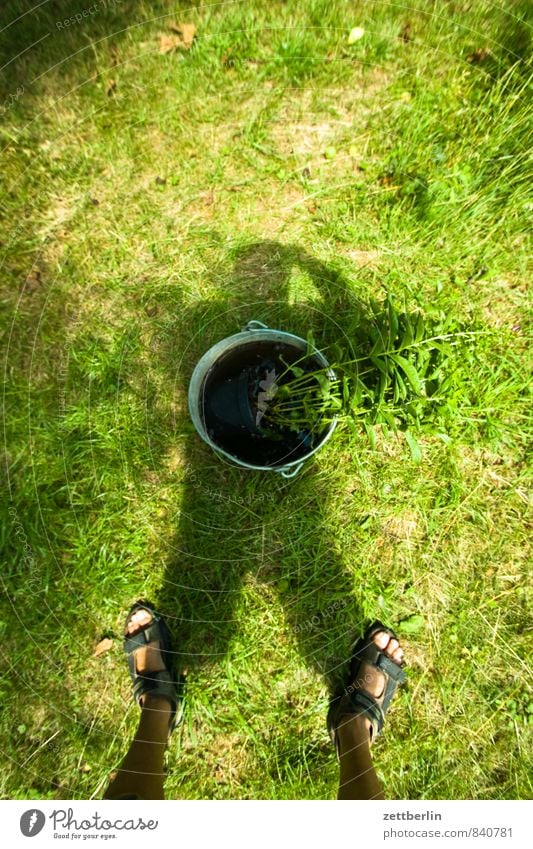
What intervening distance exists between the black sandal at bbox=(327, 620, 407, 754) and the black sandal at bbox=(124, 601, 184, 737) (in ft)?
2.57

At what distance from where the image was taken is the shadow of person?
2.46 meters

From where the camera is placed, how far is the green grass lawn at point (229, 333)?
2418 millimetres

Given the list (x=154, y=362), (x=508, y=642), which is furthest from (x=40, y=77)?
(x=508, y=642)

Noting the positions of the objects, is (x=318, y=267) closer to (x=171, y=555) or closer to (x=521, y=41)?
(x=521, y=41)

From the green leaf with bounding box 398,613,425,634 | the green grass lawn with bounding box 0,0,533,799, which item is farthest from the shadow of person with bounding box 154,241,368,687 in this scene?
the green leaf with bounding box 398,613,425,634

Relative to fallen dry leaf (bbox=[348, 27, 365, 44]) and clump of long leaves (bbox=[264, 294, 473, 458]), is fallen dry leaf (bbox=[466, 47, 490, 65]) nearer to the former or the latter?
fallen dry leaf (bbox=[348, 27, 365, 44])

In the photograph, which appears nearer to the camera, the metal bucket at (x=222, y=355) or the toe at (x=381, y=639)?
the metal bucket at (x=222, y=355)

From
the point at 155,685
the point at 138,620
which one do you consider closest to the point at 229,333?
the point at 138,620

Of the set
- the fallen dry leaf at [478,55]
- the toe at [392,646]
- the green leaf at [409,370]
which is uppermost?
the fallen dry leaf at [478,55]

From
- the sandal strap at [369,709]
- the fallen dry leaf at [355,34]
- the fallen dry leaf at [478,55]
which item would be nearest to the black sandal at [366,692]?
the sandal strap at [369,709]

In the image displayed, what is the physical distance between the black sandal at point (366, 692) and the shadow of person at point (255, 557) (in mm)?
79

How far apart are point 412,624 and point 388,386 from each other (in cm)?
133

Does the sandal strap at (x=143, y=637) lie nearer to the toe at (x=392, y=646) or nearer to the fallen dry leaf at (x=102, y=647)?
the fallen dry leaf at (x=102, y=647)
